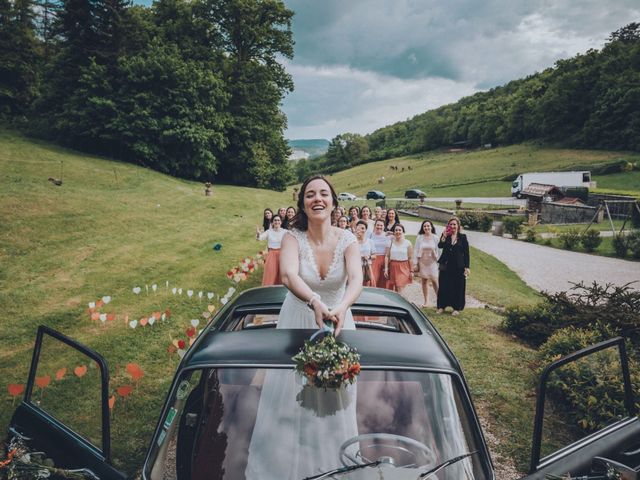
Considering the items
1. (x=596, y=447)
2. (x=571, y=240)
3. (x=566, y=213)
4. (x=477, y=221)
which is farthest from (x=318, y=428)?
(x=566, y=213)

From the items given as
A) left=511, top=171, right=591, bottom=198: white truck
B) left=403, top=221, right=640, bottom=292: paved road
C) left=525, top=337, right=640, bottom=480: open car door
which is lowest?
left=403, top=221, right=640, bottom=292: paved road

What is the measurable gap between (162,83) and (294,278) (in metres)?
33.2

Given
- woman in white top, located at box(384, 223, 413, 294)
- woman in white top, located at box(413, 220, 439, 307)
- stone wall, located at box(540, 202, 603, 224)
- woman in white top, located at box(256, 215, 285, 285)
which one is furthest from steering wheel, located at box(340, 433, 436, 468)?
stone wall, located at box(540, 202, 603, 224)

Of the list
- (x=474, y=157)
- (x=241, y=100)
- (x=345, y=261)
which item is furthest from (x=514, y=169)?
(x=345, y=261)

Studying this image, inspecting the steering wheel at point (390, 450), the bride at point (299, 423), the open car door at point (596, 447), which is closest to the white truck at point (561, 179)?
the open car door at point (596, 447)

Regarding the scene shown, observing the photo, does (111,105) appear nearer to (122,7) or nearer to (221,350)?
(122,7)

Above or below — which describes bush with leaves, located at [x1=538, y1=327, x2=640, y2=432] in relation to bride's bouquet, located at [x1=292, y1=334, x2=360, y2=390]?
below

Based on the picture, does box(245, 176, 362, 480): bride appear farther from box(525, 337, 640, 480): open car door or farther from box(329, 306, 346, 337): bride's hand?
box(525, 337, 640, 480): open car door

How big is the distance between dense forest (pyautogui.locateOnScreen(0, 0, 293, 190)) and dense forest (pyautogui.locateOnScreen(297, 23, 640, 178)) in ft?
196

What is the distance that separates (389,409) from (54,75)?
3967cm

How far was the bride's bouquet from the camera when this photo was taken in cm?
196

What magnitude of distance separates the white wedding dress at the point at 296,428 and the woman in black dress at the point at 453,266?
671 centimetres

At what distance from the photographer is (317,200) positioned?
120 inches

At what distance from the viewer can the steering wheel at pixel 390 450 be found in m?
1.98
